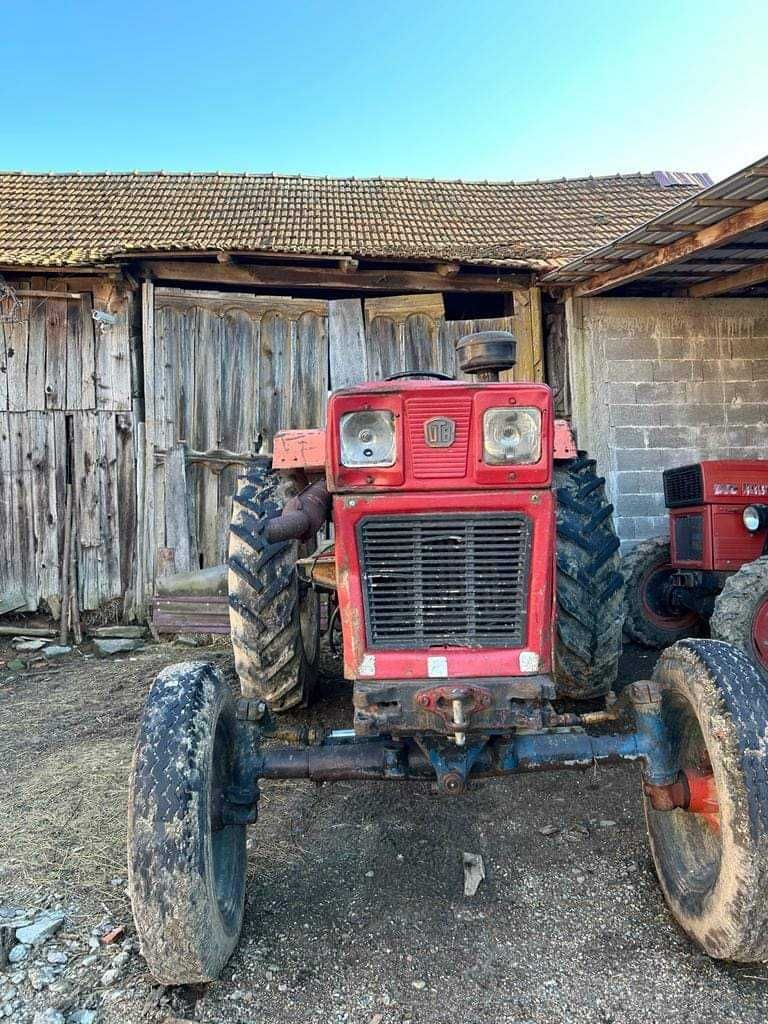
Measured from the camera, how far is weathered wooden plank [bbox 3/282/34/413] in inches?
269

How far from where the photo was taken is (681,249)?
17.6 feet

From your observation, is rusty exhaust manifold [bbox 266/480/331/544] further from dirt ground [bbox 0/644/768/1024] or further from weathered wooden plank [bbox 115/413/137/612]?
weathered wooden plank [bbox 115/413/137/612]

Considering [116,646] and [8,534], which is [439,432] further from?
[8,534]

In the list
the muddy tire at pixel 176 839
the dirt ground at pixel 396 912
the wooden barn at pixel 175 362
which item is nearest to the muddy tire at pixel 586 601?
the dirt ground at pixel 396 912

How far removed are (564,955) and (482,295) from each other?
21.3 ft

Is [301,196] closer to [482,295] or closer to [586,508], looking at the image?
[482,295]

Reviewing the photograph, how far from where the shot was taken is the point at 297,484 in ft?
12.0

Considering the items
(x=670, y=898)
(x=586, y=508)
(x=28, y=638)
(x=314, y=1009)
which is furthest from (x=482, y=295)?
(x=314, y=1009)

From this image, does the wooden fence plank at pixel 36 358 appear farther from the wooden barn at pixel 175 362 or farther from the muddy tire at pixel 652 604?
the muddy tire at pixel 652 604

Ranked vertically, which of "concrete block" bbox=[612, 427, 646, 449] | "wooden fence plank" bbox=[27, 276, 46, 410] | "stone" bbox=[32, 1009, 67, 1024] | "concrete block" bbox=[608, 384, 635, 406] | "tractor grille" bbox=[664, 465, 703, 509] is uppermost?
"wooden fence plank" bbox=[27, 276, 46, 410]

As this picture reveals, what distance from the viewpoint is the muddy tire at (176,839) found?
192 cm

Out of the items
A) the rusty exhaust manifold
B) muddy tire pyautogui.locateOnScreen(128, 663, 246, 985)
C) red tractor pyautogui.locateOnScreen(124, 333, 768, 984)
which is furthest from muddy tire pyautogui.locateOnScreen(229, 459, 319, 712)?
muddy tire pyautogui.locateOnScreen(128, 663, 246, 985)

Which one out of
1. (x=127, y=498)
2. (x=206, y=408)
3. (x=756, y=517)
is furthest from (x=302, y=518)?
(x=127, y=498)

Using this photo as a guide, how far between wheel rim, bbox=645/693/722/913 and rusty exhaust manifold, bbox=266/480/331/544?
4.57 ft
